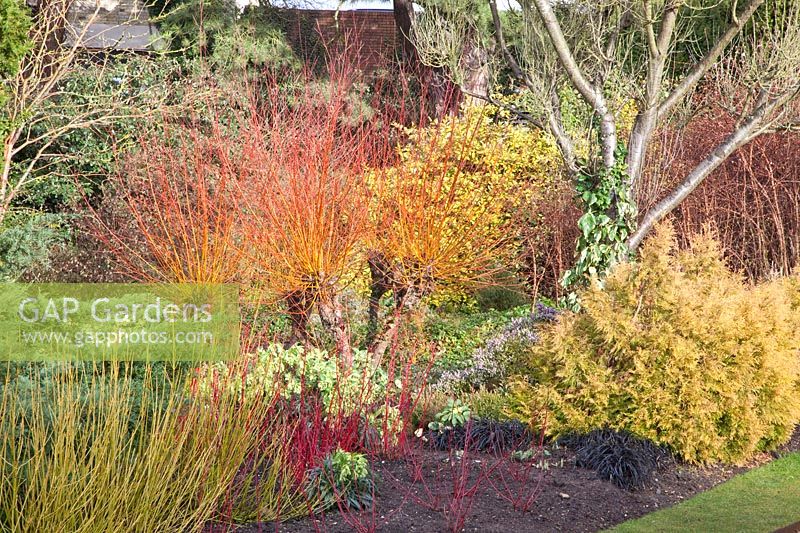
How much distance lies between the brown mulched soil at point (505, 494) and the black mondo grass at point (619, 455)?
0.06 meters

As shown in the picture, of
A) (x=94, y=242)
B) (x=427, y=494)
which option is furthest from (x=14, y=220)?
(x=427, y=494)

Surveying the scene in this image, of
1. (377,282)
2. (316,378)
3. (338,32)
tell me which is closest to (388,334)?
(377,282)

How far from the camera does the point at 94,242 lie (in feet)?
33.1

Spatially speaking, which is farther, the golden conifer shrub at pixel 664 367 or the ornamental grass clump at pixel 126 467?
the golden conifer shrub at pixel 664 367

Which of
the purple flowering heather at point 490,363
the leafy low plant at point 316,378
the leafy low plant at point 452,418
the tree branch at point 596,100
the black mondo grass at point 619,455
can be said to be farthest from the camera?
the purple flowering heather at point 490,363

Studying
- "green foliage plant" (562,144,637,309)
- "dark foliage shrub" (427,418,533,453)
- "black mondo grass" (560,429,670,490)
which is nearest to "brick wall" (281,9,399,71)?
"green foliage plant" (562,144,637,309)

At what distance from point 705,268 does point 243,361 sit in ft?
Answer: 12.3

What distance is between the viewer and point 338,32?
15.7 metres

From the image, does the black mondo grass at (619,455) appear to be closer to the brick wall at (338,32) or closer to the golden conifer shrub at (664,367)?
the golden conifer shrub at (664,367)

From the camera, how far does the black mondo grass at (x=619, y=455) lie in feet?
17.6

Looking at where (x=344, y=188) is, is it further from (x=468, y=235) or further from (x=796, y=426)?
(x=796, y=426)

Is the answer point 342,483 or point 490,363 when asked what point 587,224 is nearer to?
point 490,363

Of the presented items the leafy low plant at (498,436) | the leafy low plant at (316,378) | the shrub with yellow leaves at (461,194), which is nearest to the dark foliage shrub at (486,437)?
the leafy low plant at (498,436)

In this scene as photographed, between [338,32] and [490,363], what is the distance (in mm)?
9160
